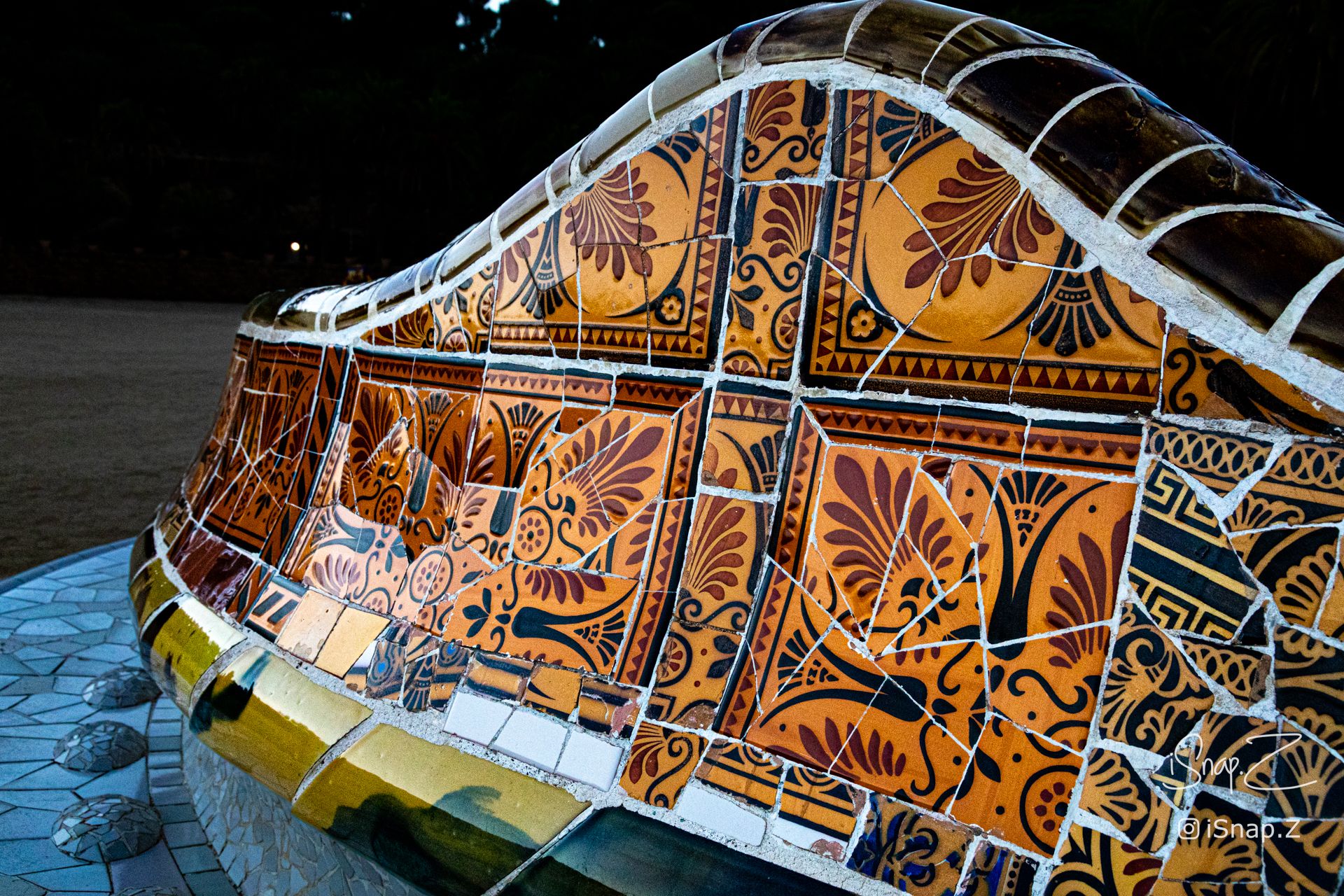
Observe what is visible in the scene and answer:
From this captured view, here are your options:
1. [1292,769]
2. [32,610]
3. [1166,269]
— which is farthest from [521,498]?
[32,610]

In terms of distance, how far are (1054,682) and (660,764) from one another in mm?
572

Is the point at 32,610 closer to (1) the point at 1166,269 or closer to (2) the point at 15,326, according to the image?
(1) the point at 1166,269

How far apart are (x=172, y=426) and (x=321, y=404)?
565cm

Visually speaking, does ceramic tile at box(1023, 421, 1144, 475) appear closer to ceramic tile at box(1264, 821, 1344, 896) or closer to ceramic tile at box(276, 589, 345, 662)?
ceramic tile at box(1264, 821, 1344, 896)

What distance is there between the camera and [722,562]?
54.9 inches

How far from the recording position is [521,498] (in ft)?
5.34

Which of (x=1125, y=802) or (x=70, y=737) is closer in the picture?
(x=1125, y=802)

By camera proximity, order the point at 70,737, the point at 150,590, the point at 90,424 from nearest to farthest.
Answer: the point at 150,590, the point at 70,737, the point at 90,424

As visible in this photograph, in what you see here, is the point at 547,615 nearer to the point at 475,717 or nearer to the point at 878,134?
the point at 475,717

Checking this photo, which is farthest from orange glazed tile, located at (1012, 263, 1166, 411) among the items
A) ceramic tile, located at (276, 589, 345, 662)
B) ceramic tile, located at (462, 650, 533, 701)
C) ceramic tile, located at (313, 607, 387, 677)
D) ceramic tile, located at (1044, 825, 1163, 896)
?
ceramic tile, located at (276, 589, 345, 662)

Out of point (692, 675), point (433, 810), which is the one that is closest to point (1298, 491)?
point (692, 675)

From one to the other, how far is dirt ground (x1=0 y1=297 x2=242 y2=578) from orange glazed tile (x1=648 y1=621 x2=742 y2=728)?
384 centimetres

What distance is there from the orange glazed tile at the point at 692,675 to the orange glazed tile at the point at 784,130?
75 centimetres

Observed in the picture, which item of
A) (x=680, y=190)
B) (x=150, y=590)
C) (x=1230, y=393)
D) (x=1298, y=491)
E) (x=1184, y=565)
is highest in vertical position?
(x=680, y=190)
